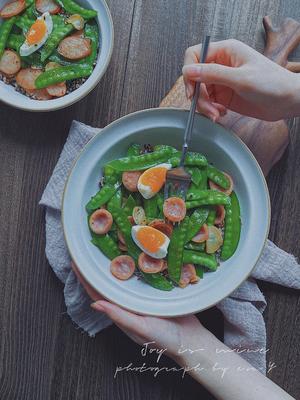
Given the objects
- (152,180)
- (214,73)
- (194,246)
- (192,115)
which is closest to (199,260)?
(194,246)

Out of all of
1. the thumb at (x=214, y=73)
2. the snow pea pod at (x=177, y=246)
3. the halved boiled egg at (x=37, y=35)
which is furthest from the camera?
the halved boiled egg at (x=37, y=35)

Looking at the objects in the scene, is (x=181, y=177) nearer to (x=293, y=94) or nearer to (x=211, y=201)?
(x=211, y=201)

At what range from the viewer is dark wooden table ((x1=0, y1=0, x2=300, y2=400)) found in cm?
160

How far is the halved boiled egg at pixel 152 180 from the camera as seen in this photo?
142 cm

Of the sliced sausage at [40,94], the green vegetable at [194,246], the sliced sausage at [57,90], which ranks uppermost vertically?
the sliced sausage at [57,90]

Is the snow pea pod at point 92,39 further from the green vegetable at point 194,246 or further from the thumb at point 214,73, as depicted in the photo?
the green vegetable at point 194,246

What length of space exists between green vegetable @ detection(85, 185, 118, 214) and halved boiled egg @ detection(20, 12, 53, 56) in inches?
17.6

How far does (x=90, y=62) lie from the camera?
1.57 m

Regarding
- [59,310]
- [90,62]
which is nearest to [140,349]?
[59,310]

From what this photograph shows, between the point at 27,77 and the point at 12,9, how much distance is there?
0.20 meters

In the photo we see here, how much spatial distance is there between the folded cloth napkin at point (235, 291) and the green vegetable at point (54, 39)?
8.3 inches

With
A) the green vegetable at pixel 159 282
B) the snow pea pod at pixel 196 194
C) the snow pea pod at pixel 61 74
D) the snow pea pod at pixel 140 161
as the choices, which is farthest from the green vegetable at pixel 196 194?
the snow pea pod at pixel 61 74

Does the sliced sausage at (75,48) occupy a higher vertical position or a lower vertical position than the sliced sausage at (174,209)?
higher

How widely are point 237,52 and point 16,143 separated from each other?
68 centimetres
